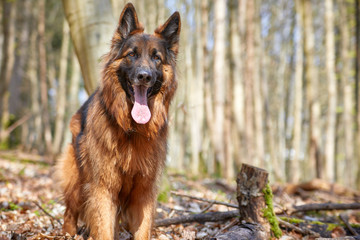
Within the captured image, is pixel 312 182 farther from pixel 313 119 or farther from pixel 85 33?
pixel 85 33

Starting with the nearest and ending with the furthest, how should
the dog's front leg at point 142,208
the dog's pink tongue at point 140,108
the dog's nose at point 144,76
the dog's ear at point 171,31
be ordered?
1. the dog's nose at point 144,76
2. the dog's pink tongue at point 140,108
3. the dog's front leg at point 142,208
4. the dog's ear at point 171,31

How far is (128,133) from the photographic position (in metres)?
3.50

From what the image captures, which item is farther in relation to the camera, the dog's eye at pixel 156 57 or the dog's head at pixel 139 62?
the dog's eye at pixel 156 57

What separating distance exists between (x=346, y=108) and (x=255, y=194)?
12717 mm

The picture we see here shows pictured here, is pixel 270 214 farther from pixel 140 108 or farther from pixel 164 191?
pixel 164 191

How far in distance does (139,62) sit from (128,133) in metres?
0.77

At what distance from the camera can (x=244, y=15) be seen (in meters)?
12.6

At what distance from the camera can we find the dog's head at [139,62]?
3461 mm

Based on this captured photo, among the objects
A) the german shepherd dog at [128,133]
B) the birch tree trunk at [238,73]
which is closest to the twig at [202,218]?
the german shepherd dog at [128,133]

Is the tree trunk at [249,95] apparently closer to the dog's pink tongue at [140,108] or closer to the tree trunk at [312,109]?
the tree trunk at [312,109]

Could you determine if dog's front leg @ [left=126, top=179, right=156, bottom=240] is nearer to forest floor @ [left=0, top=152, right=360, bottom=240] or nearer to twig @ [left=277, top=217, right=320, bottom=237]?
forest floor @ [left=0, top=152, right=360, bottom=240]

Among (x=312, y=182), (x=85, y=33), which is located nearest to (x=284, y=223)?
(x=85, y=33)

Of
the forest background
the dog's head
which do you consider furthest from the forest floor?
the dog's head

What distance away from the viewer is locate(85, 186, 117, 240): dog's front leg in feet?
11.5
